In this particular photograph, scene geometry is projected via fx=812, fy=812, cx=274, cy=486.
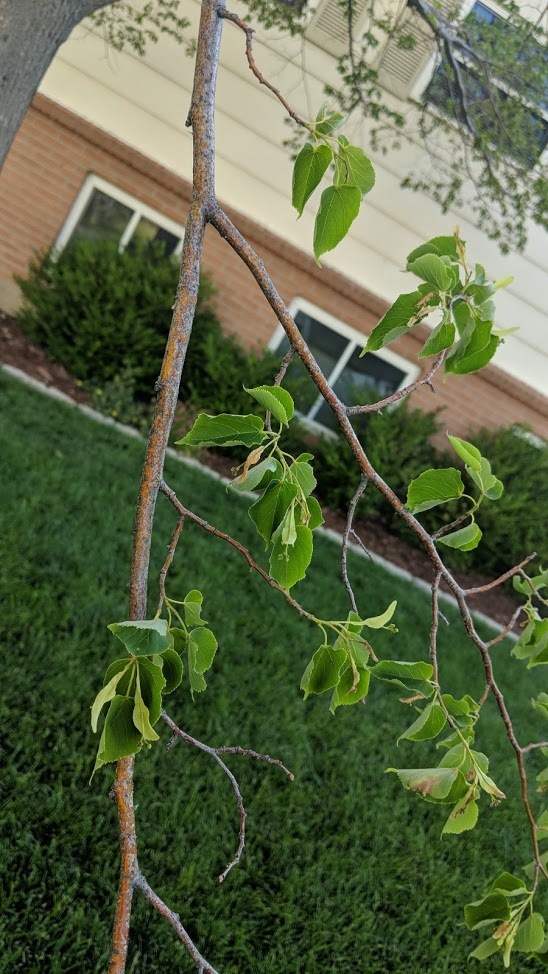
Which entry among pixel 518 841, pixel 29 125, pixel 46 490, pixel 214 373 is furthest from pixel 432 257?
pixel 29 125

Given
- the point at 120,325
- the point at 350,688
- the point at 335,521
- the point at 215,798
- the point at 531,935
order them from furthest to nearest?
the point at 335,521, the point at 120,325, the point at 215,798, the point at 531,935, the point at 350,688

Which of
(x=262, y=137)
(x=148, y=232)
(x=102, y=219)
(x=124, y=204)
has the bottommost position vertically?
(x=102, y=219)

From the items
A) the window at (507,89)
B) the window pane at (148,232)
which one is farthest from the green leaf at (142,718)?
the window pane at (148,232)

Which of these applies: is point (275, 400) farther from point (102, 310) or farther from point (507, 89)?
point (102, 310)

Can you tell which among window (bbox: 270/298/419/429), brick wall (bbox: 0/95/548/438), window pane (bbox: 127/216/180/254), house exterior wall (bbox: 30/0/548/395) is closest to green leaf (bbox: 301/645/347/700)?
brick wall (bbox: 0/95/548/438)

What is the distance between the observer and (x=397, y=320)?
1.20 m

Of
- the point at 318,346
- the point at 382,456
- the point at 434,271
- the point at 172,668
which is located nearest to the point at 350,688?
the point at 172,668

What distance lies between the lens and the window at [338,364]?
9.11 meters

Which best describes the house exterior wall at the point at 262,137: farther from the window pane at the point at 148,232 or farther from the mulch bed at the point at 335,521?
the mulch bed at the point at 335,521

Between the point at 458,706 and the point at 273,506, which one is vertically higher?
the point at 273,506

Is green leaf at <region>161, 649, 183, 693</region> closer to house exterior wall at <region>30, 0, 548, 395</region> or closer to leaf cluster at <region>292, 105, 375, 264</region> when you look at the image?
leaf cluster at <region>292, 105, 375, 264</region>

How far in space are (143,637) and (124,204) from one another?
342 inches

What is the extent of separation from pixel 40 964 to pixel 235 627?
2726mm

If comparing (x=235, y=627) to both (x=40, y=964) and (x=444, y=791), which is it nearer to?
(x=40, y=964)
